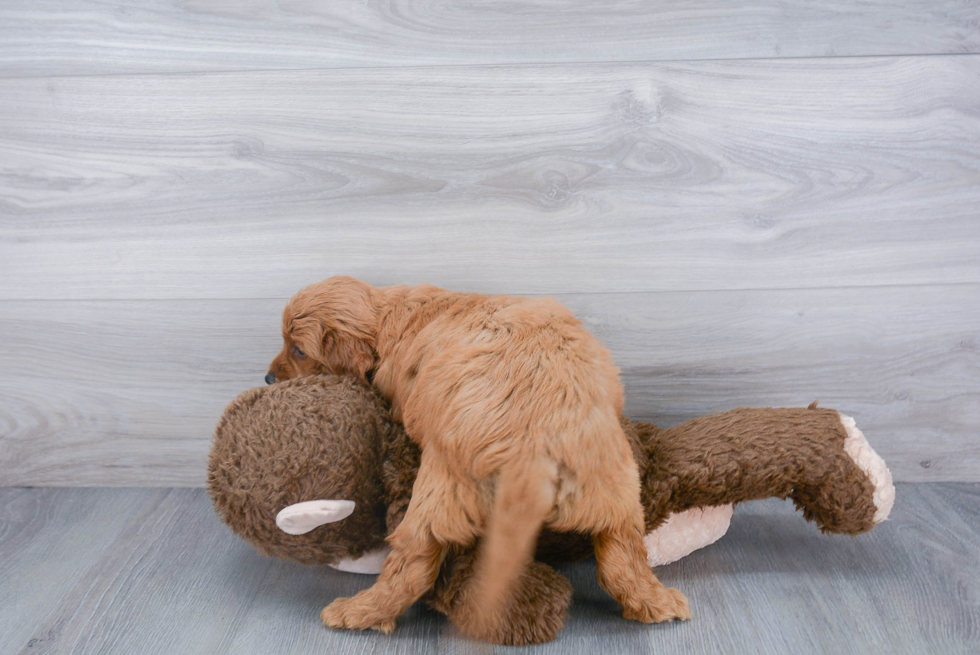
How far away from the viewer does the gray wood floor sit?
90 cm

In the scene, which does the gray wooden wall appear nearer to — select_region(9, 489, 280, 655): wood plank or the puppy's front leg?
select_region(9, 489, 280, 655): wood plank

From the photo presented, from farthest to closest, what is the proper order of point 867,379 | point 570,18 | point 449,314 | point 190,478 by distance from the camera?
point 190,478, point 867,379, point 570,18, point 449,314

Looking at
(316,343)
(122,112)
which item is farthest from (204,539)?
(122,112)

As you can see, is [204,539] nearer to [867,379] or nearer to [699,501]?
[699,501]

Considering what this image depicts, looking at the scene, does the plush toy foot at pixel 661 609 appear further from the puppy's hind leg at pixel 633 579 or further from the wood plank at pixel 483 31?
the wood plank at pixel 483 31

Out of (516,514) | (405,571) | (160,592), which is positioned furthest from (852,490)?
(160,592)

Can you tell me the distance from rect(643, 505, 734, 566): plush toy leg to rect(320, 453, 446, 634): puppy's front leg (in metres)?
0.32

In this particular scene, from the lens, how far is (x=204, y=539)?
1147mm

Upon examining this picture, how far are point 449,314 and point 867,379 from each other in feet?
2.38

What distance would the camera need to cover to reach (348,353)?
0.99m

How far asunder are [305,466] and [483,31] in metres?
0.67

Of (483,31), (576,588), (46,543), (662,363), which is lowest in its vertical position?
(46,543)

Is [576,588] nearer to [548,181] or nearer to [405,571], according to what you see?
[405,571]

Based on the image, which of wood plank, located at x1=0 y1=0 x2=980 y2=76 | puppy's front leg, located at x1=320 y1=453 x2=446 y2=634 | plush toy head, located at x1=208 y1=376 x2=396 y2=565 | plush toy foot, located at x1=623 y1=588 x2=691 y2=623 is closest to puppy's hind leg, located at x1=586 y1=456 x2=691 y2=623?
plush toy foot, located at x1=623 y1=588 x2=691 y2=623
